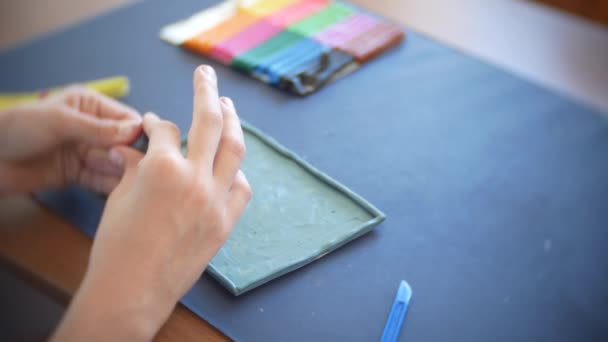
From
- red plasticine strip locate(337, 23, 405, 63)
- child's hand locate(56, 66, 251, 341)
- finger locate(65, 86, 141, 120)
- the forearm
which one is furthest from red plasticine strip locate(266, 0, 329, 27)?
the forearm

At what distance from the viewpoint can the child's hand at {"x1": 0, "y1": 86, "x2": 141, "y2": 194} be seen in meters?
0.61

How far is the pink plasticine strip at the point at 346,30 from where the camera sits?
90 centimetres

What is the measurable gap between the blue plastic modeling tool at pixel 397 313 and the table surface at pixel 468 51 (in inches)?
6.3

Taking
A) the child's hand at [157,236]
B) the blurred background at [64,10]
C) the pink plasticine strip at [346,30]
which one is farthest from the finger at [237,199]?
the blurred background at [64,10]

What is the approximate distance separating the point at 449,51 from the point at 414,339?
0.57 m

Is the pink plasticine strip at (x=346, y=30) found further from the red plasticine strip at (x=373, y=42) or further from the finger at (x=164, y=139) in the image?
the finger at (x=164, y=139)

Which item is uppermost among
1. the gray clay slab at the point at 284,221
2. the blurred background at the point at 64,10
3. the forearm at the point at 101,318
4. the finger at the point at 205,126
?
the finger at the point at 205,126

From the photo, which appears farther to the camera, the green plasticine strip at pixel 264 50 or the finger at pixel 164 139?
the green plasticine strip at pixel 264 50

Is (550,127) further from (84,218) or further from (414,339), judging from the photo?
(84,218)

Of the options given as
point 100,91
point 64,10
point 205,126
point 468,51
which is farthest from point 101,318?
point 64,10

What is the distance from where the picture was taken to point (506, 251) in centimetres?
60

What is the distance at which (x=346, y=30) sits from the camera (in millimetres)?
922

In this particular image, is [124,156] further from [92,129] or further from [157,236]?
[157,236]

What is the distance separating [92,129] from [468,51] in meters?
0.65
